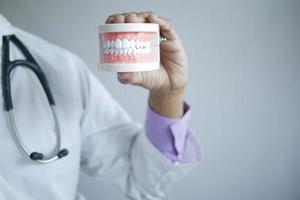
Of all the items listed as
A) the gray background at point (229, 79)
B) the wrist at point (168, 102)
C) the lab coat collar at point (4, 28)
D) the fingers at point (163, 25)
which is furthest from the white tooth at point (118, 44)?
the gray background at point (229, 79)

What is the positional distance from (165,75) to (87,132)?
30cm

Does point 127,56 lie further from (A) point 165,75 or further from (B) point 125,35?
(A) point 165,75

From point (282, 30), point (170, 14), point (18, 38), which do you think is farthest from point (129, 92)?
point (282, 30)

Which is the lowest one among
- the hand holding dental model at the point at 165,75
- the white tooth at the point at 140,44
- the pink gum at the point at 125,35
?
the hand holding dental model at the point at 165,75

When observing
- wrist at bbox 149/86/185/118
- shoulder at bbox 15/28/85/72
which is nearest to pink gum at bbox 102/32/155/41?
wrist at bbox 149/86/185/118

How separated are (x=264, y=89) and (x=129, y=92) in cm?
40

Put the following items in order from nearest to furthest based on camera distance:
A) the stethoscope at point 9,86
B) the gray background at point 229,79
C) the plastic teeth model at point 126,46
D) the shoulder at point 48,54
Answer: the plastic teeth model at point 126,46
the stethoscope at point 9,86
the shoulder at point 48,54
the gray background at point 229,79

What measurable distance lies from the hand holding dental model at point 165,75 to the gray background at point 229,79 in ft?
0.90

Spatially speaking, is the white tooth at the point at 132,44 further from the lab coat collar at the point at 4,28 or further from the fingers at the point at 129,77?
the lab coat collar at the point at 4,28

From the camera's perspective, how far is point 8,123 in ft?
2.29

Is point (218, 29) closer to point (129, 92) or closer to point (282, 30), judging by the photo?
point (282, 30)

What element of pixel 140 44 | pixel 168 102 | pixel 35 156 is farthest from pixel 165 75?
pixel 35 156

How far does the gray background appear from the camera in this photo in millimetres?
966

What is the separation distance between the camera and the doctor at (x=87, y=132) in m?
0.71
